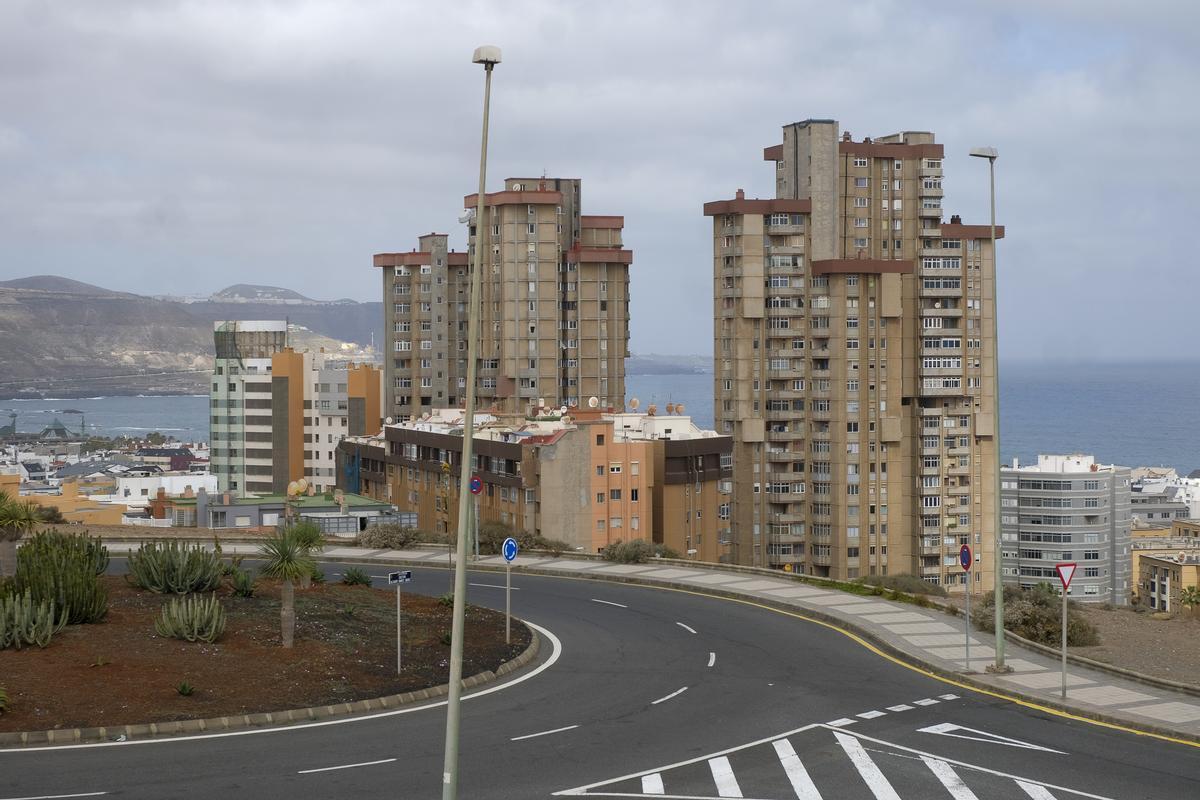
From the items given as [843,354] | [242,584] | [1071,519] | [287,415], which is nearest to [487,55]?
[242,584]

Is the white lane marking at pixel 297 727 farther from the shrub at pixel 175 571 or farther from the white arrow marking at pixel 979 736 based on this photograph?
the shrub at pixel 175 571

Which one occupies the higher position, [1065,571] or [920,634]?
[1065,571]

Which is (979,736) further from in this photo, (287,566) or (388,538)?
(388,538)

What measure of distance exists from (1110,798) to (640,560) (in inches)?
1274

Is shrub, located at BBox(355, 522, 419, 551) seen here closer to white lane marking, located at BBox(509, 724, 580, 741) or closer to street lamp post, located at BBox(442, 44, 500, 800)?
white lane marking, located at BBox(509, 724, 580, 741)

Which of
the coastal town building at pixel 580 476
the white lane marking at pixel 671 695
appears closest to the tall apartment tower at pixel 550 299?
the coastal town building at pixel 580 476

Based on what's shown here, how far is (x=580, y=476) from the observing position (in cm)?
8612

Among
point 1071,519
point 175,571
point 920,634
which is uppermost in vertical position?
point 175,571

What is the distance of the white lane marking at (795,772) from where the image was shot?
2192 cm

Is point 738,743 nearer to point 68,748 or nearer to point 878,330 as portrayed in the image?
point 68,748

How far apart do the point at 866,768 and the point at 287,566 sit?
563 inches

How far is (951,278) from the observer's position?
408ft

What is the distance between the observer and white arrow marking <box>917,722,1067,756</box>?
82.5 ft

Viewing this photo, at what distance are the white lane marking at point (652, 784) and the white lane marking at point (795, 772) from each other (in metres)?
2.08
